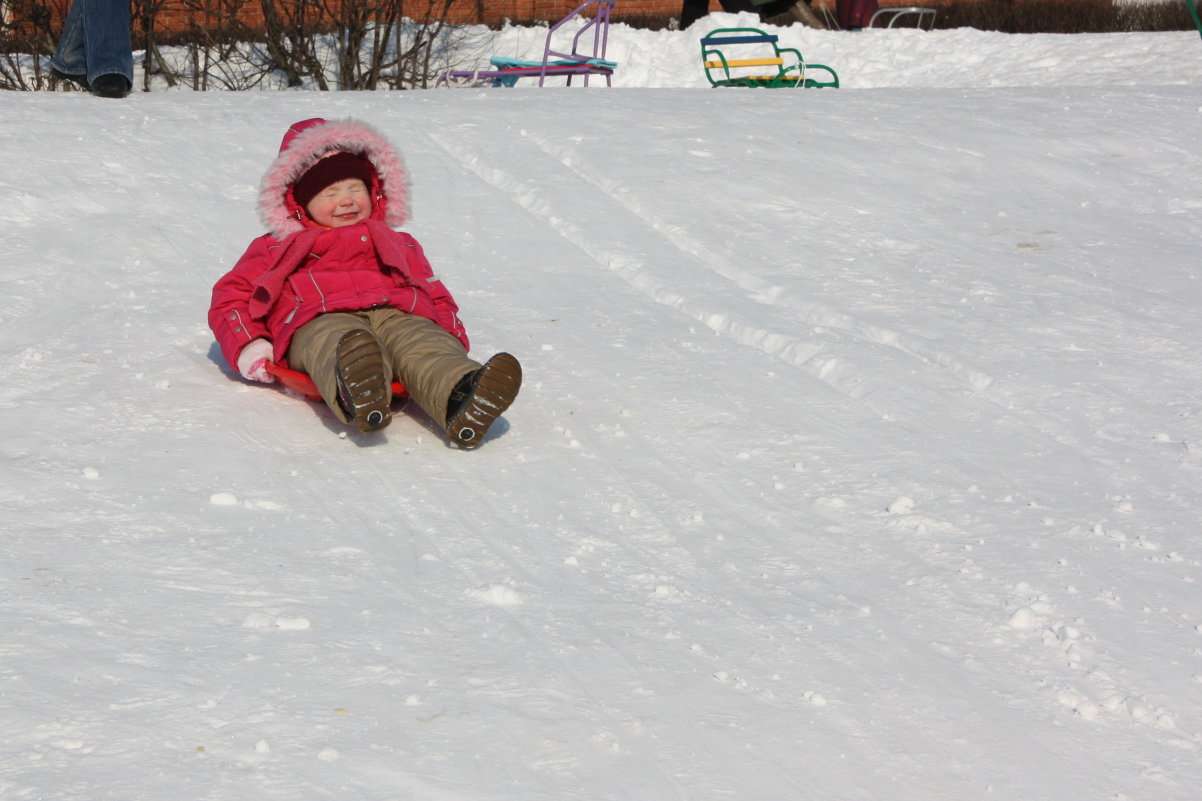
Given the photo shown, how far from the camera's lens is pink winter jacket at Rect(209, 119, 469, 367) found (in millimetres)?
3457

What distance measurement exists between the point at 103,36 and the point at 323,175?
3.73 m

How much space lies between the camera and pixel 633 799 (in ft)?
6.49

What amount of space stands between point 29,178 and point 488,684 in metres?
3.60

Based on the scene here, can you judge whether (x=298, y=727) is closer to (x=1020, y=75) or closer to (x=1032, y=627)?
(x=1032, y=627)

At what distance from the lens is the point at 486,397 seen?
10.2ft

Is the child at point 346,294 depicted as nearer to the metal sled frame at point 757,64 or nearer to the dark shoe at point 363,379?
the dark shoe at point 363,379

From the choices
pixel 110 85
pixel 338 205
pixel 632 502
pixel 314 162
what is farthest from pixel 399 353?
pixel 110 85

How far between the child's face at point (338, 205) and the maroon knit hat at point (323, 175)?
0.05 feet

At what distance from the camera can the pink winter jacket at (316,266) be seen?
Result: 346 centimetres

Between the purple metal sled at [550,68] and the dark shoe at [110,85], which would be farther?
the purple metal sled at [550,68]

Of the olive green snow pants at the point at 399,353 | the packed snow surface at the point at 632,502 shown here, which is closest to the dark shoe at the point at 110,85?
the packed snow surface at the point at 632,502

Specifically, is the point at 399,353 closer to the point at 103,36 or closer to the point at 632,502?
the point at 632,502

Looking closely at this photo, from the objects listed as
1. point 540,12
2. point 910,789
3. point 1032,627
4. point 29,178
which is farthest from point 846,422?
point 540,12

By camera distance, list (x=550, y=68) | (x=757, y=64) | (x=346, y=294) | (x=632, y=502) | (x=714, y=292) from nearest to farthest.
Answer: (x=632, y=502) → (x=346, y=294) → (x=714, y=292) → (x=757, y=64) → (x=550, y=68)
